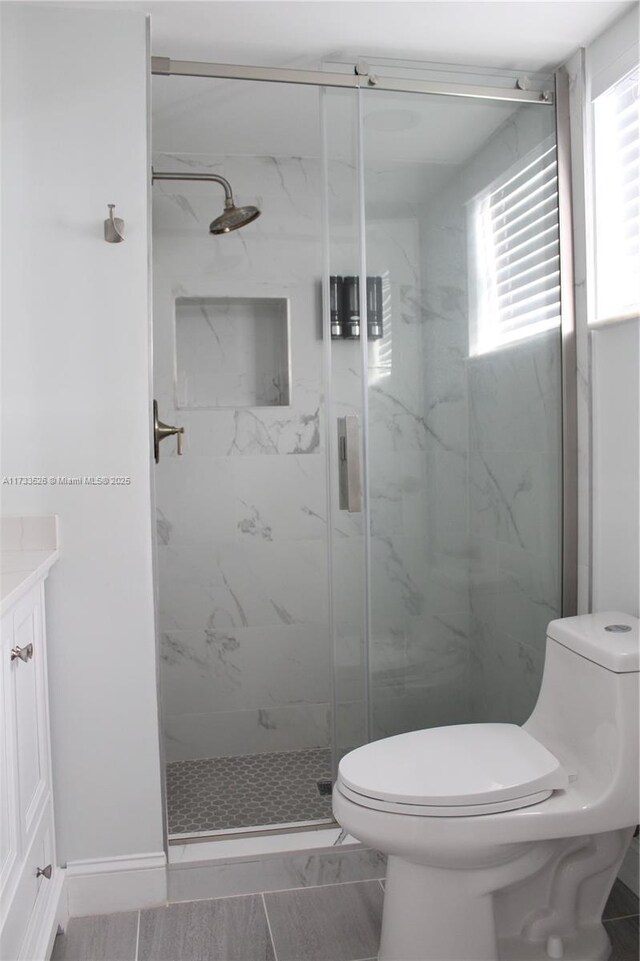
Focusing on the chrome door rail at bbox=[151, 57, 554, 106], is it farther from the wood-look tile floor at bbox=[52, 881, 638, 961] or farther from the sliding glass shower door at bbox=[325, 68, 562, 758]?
the wood-look tile floor at bbox=[52, 881, 638, 961]

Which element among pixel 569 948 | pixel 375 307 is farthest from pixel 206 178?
pixel 569 948

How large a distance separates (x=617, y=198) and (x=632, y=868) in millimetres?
1802

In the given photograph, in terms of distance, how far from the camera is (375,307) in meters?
2.07

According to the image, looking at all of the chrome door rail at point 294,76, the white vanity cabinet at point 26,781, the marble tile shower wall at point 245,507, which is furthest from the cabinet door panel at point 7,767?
the chrome door rail at point 294,76

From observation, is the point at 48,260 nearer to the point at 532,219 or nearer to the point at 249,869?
the point at 532,219

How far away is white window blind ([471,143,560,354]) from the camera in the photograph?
2.17 metres

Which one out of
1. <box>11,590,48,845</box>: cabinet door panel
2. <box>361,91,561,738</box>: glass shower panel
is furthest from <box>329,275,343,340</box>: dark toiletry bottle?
<box>11,590,48,845</box>: cabinet door panel

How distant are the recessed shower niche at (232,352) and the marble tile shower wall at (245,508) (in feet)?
0.16

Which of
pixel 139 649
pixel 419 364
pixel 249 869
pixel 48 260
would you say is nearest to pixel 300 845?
pixel 249 869

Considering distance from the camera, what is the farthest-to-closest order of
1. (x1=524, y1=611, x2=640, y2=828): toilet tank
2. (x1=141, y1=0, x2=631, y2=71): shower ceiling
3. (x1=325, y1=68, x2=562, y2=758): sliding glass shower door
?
1. (x1=325, y1=68, x2=562, y2=758): sliding glass shower door
2. (x1=141, y1=0, x2=631, y2=71): shower ceiling
3. (x1=524, y1=611, x2=640, y2=828): toilet tank

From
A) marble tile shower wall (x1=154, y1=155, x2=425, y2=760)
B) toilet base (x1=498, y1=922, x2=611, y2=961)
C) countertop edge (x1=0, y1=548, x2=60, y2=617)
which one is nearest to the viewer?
countertop edge (x1=0, y1=548, x2=60, y2=617)

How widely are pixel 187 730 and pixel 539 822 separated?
1.69 meters

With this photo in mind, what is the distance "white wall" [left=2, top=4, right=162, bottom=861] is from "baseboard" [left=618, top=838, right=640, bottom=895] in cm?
125

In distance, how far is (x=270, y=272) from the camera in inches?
115
